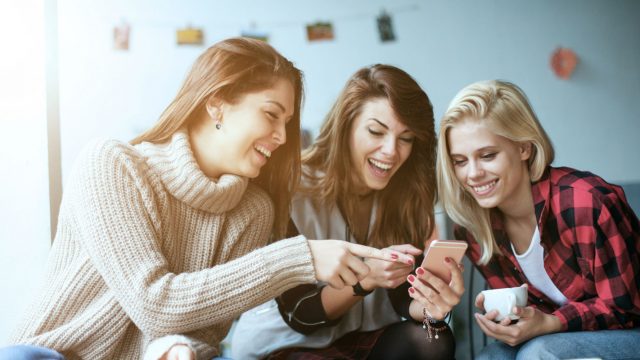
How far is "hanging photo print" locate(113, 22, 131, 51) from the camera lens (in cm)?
115

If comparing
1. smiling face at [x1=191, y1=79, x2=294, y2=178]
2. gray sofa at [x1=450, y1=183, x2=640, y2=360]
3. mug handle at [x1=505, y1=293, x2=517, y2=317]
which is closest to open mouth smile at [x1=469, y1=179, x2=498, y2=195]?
gray sofa at [x1=450, y1=183, x2=640, y2=360]

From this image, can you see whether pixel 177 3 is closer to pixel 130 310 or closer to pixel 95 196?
pixel 95 196

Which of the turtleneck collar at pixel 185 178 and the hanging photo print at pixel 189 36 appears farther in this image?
the hanging photo print at pixel 189 36

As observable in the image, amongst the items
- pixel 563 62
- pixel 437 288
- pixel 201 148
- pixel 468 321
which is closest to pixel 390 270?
pixel 437 288

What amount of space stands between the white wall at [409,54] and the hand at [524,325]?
337 millimetres

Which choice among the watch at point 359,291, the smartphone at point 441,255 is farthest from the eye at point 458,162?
the watch at point 359,291

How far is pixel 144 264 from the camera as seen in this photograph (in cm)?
86

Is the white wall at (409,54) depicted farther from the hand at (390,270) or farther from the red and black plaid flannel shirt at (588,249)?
the hand at (390,270)

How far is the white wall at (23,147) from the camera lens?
1.09 meters

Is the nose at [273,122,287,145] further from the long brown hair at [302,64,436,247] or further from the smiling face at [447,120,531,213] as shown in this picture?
the smiling face at [447,120,531,213]

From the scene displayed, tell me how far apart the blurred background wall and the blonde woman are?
62mm

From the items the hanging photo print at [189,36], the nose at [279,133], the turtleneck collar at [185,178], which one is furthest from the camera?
the hanging photo print at [189,36]

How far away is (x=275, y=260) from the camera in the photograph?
91 cm

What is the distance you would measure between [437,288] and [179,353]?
1.50 feet
